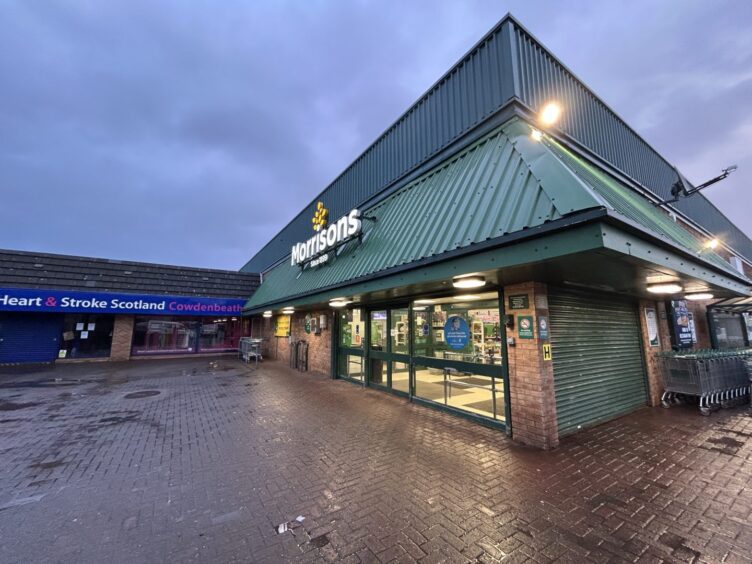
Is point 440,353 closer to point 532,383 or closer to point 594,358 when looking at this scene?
point 532,383

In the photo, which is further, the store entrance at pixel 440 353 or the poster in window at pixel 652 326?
the poster in window at pixel 652 326

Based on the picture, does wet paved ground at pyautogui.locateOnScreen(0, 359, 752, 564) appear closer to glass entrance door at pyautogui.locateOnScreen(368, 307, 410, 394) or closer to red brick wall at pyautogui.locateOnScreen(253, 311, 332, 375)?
glass entrance door at pyautogui.locateOnScreen(368, 307, 410, 394)

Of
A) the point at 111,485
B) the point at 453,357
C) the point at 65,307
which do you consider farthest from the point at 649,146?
the point at 65,307

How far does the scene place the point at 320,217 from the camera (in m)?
12.5

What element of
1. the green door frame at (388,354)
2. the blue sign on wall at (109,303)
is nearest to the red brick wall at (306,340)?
the green door frame at (388,354)

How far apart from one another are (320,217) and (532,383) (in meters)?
9.95

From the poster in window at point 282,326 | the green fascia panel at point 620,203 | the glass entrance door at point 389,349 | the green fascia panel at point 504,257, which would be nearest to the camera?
the green fascia panel at point 504,257

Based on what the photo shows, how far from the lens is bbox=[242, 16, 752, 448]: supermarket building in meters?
3.98

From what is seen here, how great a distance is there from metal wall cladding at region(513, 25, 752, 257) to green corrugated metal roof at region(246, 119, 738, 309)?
4.71ft

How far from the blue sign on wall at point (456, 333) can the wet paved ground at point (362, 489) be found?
5.12ft

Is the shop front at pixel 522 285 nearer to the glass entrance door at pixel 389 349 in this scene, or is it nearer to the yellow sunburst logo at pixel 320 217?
the glass entrance door at pixel 389 349

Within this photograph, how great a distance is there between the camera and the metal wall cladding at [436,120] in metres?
5.91

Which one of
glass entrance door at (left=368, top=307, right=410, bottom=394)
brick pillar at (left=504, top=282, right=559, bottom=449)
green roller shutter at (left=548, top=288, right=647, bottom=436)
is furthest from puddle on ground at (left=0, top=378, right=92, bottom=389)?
green roller shutter at (left=548, top=288, right=647, bottom=436)

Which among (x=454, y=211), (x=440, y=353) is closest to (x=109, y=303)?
(x=440, y=353)
